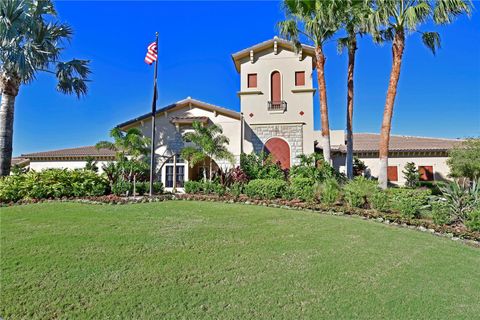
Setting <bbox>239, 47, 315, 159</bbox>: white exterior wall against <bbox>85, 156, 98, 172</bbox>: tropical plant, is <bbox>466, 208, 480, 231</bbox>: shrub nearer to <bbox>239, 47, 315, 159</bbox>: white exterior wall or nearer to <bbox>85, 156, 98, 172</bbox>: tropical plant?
<bbox>239, 47, 315, 159</bbox>: white exterior wall

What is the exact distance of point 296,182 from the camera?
43.9 ft

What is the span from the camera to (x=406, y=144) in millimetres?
24422

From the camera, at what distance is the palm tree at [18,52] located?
13844mm

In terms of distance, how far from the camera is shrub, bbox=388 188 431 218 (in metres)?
10.3

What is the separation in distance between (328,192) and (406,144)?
16.4 meters

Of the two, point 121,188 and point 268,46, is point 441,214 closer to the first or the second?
point 121,188

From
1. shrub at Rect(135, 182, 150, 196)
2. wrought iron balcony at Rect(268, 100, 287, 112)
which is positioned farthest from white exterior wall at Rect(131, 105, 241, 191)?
wrought iron balcony at Rect(268, 100, 287, 112)

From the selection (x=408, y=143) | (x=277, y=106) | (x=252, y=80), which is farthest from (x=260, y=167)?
(x=408, y=143)

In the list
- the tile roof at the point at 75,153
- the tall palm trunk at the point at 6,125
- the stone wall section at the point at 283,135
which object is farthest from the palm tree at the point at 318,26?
the tile roof at the point at 75,153

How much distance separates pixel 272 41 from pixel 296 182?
39.9 ft

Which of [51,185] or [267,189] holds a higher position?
[51,185]

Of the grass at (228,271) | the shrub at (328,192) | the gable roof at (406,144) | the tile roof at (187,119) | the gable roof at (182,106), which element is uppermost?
the gable roof at (182,106)

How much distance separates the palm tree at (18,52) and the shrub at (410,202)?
17431 mm

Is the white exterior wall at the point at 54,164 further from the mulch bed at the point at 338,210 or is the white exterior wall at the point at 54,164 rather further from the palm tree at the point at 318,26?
the palm tree at the point at 318,26
